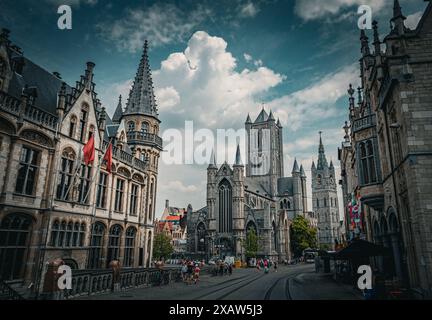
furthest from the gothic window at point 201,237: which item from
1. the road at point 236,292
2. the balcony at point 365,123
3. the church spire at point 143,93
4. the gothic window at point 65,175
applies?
the balcony at point 365,123

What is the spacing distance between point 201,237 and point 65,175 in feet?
184

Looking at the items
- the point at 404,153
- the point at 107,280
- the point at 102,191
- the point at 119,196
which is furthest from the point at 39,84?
the point at 404,153

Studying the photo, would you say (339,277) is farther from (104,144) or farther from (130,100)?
(130,100)

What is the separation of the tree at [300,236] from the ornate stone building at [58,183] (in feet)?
198

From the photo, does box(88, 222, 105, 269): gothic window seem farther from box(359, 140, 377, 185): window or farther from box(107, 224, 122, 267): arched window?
box(359, 140, 377, 185): window

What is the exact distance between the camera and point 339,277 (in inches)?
939

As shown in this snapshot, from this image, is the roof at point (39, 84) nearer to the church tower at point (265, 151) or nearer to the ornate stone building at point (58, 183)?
the ornate stone building at point (58, 183)

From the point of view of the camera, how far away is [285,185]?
107 m

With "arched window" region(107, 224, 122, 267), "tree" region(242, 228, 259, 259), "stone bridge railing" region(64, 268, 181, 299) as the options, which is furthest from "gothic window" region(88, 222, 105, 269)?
"tree" region(242, 228, 259, 259)

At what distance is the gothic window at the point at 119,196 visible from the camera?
25.6m

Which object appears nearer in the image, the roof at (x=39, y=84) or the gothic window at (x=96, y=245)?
the roof at (x=39, y=84)

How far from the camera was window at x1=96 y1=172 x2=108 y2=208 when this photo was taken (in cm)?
2318

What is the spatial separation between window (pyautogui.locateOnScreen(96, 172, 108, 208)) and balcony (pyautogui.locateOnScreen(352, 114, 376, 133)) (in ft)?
65.5
